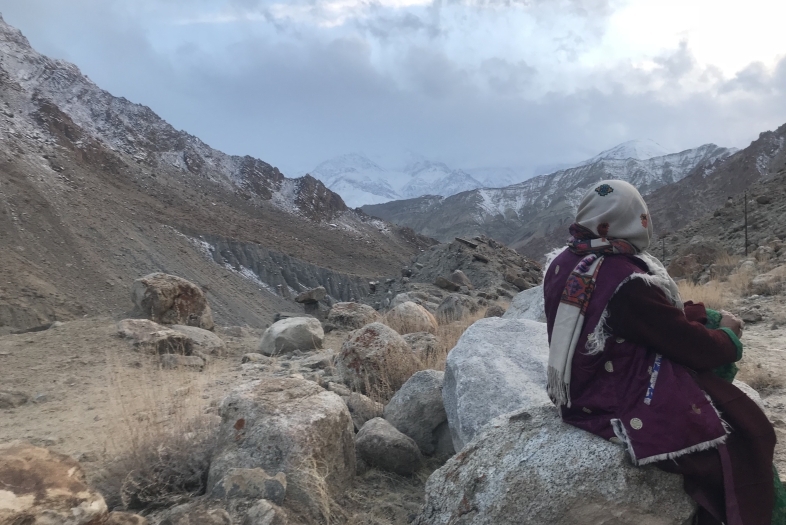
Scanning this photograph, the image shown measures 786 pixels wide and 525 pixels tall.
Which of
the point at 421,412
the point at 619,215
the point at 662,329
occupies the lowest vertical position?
the point at 421,412

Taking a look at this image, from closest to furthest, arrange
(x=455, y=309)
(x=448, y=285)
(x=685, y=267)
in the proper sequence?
(x=455, y=309)
(x=685, y=267)
(x=448, y=285)

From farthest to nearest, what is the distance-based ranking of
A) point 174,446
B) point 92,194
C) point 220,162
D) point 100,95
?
point 220,162 < point 100,95 < point 92,194 < point 174,446

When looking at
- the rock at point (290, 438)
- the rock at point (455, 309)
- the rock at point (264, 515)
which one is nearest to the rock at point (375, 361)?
the rock at point (290, 438)

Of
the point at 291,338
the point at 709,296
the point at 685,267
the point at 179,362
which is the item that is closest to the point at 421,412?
the point at 179,362

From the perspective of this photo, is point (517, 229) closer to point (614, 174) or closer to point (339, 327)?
point (614, 174)

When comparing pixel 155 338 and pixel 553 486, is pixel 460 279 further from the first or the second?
pixel 553 486

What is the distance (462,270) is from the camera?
22719 mm

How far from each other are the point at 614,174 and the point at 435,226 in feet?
139

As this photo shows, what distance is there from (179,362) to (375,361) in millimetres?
2525

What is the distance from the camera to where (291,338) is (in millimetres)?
8055

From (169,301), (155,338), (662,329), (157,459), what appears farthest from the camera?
(169,301)

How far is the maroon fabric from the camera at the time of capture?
6.25 feet

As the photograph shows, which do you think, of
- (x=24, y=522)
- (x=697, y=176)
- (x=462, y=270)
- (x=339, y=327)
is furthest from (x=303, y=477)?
(x=697, y=176)

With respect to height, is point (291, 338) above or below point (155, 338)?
below
